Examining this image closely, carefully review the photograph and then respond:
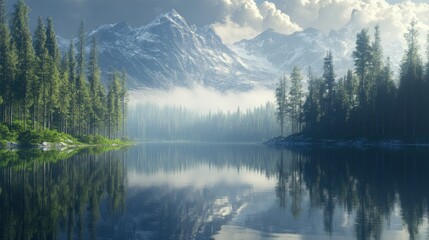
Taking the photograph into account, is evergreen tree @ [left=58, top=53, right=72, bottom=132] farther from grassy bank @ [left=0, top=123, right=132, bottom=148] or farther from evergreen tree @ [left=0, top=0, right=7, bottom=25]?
evergreen tree @ [left=0, top=0, right=7, bottom=25]

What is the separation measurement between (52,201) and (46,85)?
229ft

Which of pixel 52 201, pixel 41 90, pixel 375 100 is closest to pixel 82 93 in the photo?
pixel 41 90

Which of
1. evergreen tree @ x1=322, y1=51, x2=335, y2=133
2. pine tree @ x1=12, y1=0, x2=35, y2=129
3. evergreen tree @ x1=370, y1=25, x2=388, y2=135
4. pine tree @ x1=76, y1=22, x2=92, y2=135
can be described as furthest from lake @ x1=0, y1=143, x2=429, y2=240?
pine tree @ x1=76, y1=22, x2=92, y2=135

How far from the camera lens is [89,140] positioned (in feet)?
311

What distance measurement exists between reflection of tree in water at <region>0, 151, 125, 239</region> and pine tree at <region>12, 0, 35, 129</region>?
52564 millimetres

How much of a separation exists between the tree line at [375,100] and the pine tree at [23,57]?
214ft

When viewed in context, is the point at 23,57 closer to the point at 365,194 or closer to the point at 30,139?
the point at 30,139

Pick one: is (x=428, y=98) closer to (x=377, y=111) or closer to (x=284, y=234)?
(x=377, y=111)

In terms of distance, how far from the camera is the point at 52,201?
60.3 ft

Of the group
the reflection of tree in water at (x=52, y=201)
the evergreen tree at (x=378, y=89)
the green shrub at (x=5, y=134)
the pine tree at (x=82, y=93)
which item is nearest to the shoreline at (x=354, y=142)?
the evergreen tree at (x=378, y=89)

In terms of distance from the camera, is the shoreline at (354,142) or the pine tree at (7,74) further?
the pine tree at (7,74)

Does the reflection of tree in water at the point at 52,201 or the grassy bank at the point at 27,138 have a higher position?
the grassy bank at the point at 27,138

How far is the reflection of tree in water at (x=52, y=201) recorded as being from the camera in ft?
44.8

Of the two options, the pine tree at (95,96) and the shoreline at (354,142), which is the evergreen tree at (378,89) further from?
the pine tree at (95,96)
